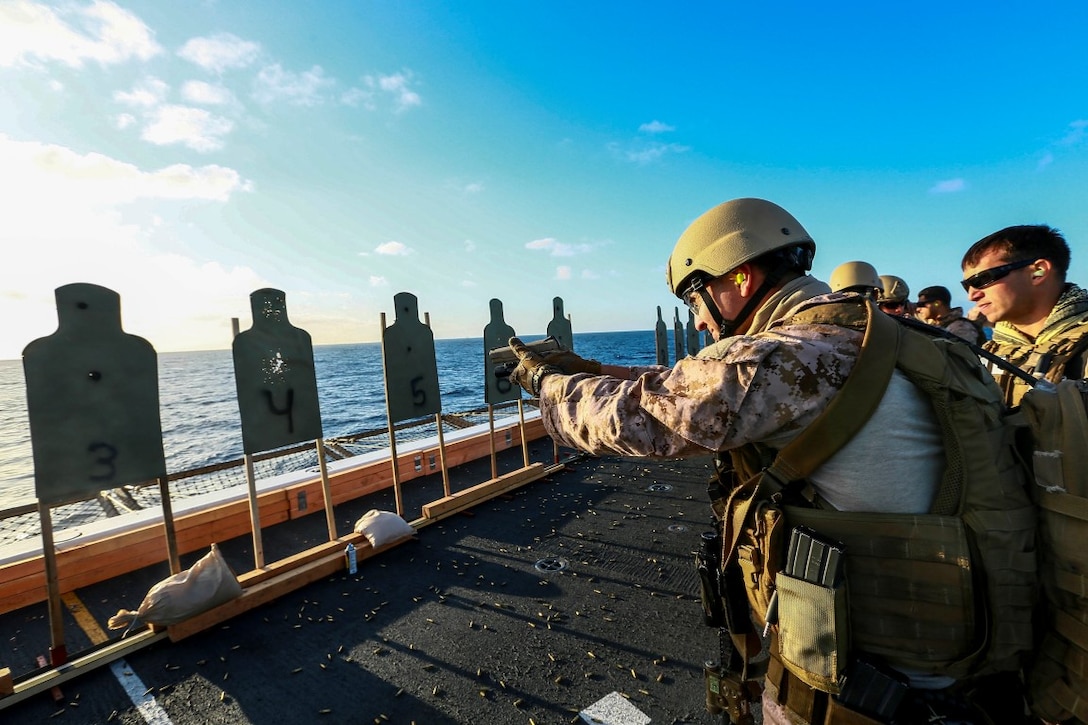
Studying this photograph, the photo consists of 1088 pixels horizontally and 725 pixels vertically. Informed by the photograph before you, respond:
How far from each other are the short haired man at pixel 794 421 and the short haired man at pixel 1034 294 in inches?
75.6

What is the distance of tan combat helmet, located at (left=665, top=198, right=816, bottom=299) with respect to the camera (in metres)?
1.77

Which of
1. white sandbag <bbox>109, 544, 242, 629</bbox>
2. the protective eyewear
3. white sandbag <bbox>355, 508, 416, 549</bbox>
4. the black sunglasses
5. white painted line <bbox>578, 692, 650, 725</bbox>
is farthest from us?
white sandbag <bbox>355, 508, 416, 549</bbox>

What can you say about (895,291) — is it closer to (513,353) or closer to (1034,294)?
(1034,294)

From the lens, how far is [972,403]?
4.47 feet

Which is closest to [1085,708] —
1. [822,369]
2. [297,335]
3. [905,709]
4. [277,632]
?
[905,709]

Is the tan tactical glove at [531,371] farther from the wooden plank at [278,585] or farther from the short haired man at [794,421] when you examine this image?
the wooden plank at [278,585]

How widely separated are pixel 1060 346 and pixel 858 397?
8.34 feet

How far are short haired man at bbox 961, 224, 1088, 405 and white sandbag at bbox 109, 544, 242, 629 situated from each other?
559cm

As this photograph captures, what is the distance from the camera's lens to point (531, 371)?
6.79 ft

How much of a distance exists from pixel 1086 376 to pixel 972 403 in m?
2.10

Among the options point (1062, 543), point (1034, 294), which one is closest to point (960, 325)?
point (1034, 294)

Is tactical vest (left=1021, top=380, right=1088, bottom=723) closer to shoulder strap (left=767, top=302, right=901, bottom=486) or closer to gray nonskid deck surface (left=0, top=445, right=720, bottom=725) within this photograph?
shoulder strap (left=767, top=302, right=901, bottom=486)

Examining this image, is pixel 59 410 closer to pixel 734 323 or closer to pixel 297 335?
pixel 297 335

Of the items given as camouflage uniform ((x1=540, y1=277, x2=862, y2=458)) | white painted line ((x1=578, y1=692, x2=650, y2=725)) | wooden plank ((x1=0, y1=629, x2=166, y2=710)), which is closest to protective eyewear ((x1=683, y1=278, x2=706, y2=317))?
camouflage uniform ((x1=540, y1=277, x2=862, y2=458))
